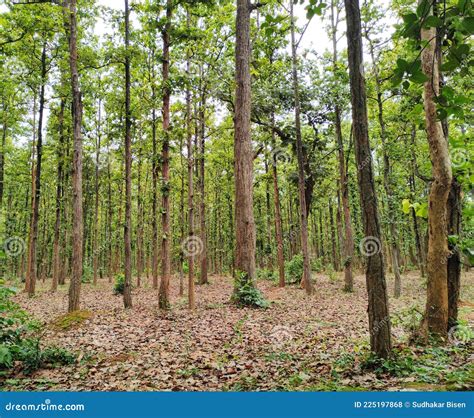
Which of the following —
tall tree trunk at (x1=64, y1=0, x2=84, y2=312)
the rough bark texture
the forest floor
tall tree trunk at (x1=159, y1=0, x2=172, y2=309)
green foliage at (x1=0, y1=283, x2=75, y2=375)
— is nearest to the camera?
the forest floor

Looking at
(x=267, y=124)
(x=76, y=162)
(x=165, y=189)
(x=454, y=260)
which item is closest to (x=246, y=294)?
(x=165, y=189)

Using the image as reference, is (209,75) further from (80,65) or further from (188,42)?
→ (80,65)

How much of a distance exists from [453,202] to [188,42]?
978cm

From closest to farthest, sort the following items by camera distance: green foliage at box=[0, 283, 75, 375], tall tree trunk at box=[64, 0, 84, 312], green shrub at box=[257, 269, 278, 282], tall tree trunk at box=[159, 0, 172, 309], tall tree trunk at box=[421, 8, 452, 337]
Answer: green foliage at box=[0, 283, 75, 375] → tall tree trunk at box=[421, 8, 452, 337] → tall tree trunk at box=[64, 0, 84, 312] → tall tree trunk at box=[159, 0, 172, 309] → green shrub at box=[257, 269, 278, 282]

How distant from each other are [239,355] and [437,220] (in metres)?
4.00

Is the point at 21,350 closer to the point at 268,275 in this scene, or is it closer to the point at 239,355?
the point at 239,355

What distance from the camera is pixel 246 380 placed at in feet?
14.7

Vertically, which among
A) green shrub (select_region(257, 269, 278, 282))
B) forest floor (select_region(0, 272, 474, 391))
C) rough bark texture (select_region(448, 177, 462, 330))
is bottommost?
green shrub (select_region(257, 269, 278, 282))

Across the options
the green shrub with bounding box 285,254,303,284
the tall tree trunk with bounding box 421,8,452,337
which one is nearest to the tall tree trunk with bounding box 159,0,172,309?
the tall tree trunk with bounding box 421,8,452,337

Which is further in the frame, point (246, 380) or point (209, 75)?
point (209, 75)

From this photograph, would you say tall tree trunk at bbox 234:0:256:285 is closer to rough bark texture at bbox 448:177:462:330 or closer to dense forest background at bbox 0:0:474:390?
dense forest background at bbox 0:0:474:390

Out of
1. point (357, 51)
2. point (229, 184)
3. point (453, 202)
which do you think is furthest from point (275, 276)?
point (357, 51)

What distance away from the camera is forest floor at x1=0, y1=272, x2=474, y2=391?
4.15 meters

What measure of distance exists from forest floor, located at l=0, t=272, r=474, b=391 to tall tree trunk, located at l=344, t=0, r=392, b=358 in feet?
1.38
